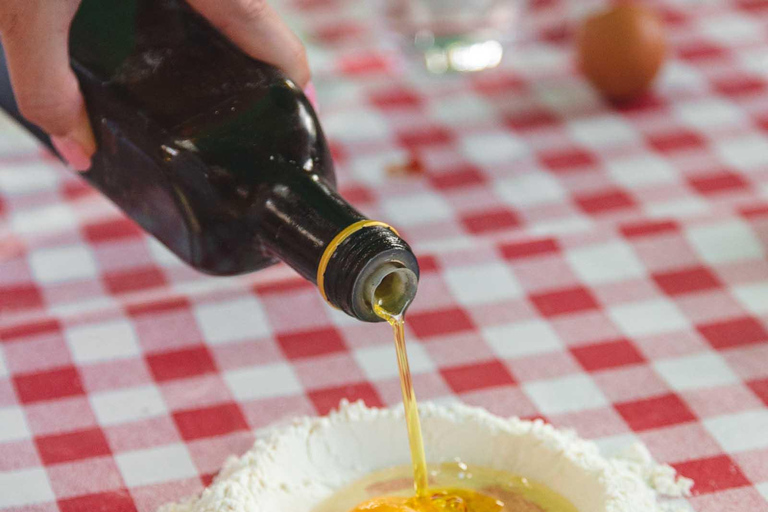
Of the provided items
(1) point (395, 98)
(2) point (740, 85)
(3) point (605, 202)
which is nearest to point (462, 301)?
(3) point (605, 202)

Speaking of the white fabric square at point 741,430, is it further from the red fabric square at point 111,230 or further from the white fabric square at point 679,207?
the red fabric square at point 111,230

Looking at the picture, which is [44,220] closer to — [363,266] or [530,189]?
[530,189]

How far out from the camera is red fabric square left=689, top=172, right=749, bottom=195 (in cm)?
113

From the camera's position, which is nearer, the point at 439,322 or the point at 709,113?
the point at 439,322

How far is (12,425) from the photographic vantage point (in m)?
0.81

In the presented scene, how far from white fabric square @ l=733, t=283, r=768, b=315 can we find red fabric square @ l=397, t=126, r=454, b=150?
1.37ft

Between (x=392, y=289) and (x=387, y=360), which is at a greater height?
(x=392, y=289)

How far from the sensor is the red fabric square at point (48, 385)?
2.78ft

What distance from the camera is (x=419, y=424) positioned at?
0.74m

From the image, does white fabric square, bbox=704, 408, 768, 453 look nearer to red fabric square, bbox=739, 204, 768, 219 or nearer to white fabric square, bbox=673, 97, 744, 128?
red fabric square, bbox=739, 204, 768, 219

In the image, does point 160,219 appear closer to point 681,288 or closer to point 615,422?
point 615,422

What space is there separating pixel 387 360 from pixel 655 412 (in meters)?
0.22

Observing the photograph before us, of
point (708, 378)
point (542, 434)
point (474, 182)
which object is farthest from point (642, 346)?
point (474, 182)

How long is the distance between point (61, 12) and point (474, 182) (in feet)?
1.86
